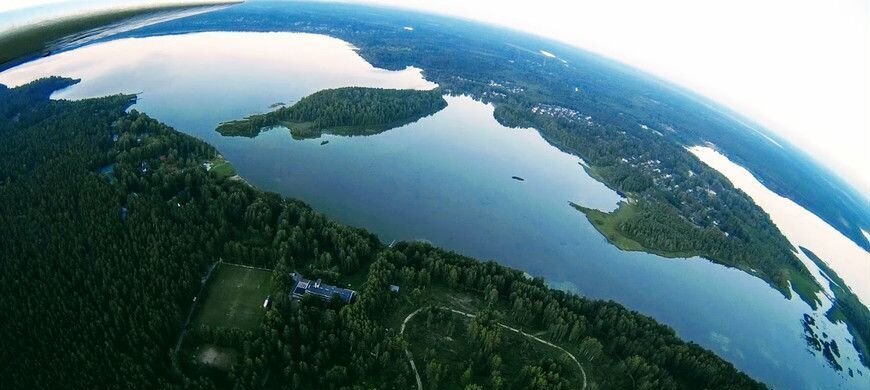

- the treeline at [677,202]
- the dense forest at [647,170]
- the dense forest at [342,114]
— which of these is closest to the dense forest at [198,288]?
the dense forest at [342,114]

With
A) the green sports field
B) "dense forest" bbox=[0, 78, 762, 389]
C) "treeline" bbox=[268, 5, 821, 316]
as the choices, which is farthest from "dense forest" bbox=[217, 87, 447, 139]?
the green sports field

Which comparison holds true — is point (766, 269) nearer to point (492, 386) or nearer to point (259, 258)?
point (492, 386)

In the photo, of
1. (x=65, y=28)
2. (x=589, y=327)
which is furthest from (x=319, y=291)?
(x=65, y=28)

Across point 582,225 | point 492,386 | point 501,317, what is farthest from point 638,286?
point 492,386

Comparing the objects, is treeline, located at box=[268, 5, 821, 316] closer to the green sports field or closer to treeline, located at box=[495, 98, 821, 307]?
treeline, located at box=[495, 98, 821, 307]

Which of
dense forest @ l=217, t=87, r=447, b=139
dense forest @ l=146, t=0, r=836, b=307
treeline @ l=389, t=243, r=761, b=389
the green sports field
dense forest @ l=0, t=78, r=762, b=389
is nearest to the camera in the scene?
dense forest @ l=0, t=78, r=762, b=389

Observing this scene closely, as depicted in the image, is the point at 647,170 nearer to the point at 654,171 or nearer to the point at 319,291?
the point at 654,171
